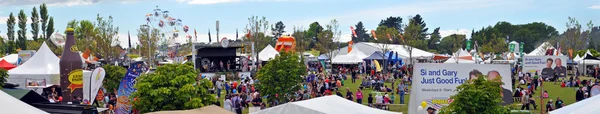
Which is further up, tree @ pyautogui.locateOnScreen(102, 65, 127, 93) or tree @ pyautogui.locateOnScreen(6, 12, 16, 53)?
tree @ pyautogui.locateOnScreen(6, 12, 16, 53)

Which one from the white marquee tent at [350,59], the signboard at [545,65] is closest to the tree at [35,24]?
the white marquee tent at [350,59]

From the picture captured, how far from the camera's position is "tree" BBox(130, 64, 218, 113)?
1572 centimetres

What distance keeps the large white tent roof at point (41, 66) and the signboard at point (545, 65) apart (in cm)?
2399

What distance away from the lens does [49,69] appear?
101 feet

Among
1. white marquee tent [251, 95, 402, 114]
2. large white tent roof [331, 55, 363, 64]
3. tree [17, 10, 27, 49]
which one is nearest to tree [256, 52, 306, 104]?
white marquee tent [251, 95, 402, 114]

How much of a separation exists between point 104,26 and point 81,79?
39.3 meters

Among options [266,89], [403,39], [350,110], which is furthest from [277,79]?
[403,39]

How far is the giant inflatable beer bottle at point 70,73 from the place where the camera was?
2333 centimetres

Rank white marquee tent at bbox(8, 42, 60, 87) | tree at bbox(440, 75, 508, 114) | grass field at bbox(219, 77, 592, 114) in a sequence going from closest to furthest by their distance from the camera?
tree at bbox(440, 75, 508, 114) < grass field at bbox(219, 77, 592, 114) < white marquee tent at bbox(8, 42, 60, 87)

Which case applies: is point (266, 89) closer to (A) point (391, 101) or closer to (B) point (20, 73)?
(A) point (391, 101)

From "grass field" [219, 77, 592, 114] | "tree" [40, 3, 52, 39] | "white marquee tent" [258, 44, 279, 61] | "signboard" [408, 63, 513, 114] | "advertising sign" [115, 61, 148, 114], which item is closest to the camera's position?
"advertising sign" [115, 61, 148, 114]

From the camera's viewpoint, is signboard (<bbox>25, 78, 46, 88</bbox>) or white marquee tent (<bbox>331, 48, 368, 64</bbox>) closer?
signboard (<bbox>25, 78, 46, 88</bbox>)

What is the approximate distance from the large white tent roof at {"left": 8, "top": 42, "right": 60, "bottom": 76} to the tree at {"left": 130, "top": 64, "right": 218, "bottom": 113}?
52.1 feet

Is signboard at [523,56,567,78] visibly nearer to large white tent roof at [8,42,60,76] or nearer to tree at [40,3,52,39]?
large white tent roof at [8,42,60,76]
